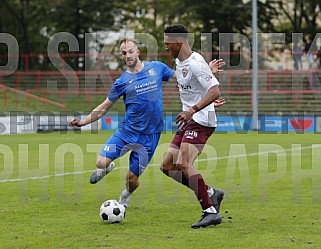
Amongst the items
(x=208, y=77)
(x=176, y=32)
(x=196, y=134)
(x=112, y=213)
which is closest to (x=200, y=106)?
(x=208, y=77)

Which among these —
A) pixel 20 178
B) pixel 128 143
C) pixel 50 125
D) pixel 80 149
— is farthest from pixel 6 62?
pixel 128 143

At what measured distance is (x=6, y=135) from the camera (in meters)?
27.2

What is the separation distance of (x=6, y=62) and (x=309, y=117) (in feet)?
62.1

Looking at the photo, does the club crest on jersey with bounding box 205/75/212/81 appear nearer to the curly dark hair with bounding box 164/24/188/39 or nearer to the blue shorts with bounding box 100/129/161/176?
the curly dark hair with bounding box 164/24/188/39

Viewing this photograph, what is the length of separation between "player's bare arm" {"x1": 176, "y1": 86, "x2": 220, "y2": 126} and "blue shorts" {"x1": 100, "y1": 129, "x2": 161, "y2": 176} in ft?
4.94

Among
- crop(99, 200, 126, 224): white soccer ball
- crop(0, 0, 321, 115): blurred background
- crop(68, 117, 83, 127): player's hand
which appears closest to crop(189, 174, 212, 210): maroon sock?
crop(99, 200, 126, 224): white soccer ball

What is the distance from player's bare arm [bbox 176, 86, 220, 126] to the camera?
8102 millimetres

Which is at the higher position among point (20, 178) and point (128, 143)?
point (128, 143)

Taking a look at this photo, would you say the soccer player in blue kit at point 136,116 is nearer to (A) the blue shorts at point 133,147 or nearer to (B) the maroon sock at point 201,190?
(A) the blue shorts at point 133,147

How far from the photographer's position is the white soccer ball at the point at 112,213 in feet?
29.0

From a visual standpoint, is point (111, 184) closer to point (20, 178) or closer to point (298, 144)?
point (20, 178)

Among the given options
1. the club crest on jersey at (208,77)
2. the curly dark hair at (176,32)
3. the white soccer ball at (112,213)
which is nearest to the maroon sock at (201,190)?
the white soccer ball at (112,213)

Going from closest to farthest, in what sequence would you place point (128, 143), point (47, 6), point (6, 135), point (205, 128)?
1. point (205, 128)
2. point (128, 143)
3. point (6, 135)
4. point (47, 6)

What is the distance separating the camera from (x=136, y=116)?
31.8 ft
